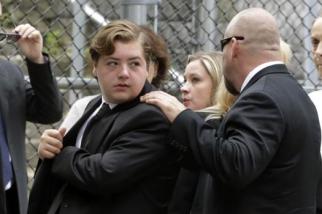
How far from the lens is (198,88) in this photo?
12.9 ft

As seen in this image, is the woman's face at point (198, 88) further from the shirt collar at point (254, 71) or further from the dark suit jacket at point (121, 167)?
the shirt collar at point (254, 71)

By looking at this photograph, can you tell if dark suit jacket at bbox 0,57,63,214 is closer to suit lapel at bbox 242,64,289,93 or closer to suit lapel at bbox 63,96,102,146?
Answer: suit lapel at bbox 63,96,102,146

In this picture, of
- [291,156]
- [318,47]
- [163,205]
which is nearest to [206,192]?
[163,205]

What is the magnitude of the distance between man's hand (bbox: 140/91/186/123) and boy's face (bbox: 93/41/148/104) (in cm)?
8

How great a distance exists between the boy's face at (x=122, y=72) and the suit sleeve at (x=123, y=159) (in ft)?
0.40

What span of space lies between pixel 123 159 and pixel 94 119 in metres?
0.26

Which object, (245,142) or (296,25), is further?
(296,25)

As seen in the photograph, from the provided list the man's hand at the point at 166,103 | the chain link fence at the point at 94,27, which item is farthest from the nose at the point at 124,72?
the chain link fence at the point at 94,27

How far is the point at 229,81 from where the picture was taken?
3.18m

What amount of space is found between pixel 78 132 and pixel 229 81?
0.62m

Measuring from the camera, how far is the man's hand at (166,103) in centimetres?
308

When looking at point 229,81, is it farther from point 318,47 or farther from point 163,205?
point 318,47

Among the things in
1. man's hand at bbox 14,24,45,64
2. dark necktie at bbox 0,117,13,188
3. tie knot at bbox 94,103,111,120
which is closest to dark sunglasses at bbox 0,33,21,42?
man's hand at bbox 14,24,45,64

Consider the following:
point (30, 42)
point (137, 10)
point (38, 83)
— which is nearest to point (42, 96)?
point (38, 83)
